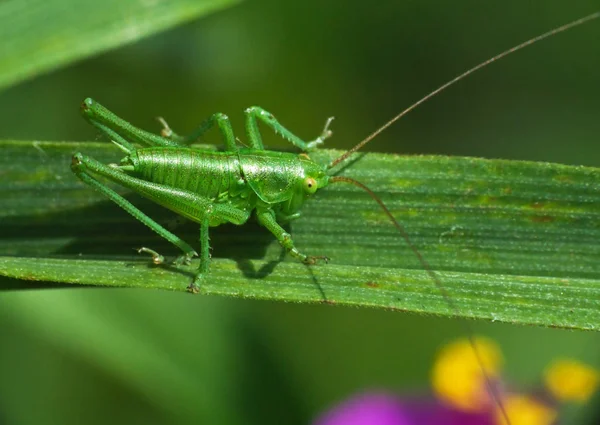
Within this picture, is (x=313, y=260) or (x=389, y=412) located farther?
(x=389, y=412)

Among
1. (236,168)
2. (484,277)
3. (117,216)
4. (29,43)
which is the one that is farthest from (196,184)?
(484,277)

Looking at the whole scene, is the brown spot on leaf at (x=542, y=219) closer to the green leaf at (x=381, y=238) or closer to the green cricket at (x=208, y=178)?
the green leaf at (x=381, y=238)

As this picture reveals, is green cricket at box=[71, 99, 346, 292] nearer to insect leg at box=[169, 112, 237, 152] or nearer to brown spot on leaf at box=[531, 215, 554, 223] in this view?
insect leg at box=[169, 112, 237, 152]

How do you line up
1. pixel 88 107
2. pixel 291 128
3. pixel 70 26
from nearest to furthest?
pixel 88 107
pixel 70 26
pixel 291 128

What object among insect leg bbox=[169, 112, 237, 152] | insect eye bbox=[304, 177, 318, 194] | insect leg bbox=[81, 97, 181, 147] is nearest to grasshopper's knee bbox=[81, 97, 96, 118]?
insect leg bbox=[81, 97, 181, 147]

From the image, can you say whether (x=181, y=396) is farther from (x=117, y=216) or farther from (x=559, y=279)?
(x=559, y=279)

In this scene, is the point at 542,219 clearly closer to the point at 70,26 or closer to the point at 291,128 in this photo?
the point at 291,128

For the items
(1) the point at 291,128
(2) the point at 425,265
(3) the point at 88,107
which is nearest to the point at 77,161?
(3) the point at 88,107
